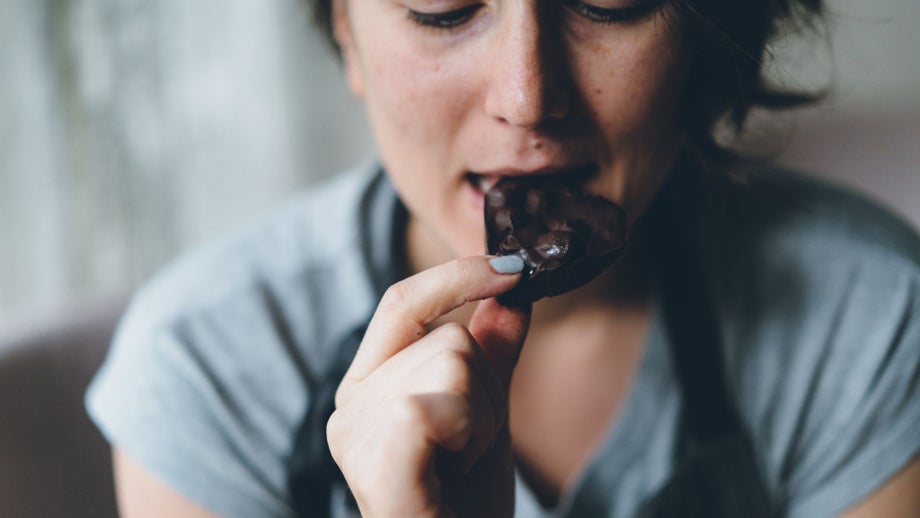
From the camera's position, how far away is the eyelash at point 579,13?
30.9 inches

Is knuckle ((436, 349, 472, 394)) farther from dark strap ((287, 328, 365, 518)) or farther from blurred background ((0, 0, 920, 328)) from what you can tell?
blurred background ((0, 0, 920, 328))

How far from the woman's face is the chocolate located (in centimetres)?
2

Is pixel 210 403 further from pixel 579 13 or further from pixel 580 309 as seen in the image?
pixel 579 13

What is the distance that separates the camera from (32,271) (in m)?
1.76

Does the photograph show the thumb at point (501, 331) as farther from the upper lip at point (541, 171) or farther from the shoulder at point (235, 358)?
the shoulder at point (235, 358)

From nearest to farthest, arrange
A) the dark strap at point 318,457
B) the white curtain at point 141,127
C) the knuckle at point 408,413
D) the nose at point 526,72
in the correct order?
1. the knuckle at point 408,413
2. the nose at point 526,72
3. the dark strap at point 318,457
4. the white curtain at point 141,127

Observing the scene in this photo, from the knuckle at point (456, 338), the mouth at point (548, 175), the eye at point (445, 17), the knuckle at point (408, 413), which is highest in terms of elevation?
the eye at point (445, 17)

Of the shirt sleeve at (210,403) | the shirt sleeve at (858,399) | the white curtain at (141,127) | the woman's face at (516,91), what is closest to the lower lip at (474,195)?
the woman's face at (516,91)

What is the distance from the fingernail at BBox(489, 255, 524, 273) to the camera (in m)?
0.72

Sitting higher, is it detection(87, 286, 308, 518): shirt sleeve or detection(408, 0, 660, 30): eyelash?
detection(408, 0, 660, 30): eyelash

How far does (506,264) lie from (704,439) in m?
0.52

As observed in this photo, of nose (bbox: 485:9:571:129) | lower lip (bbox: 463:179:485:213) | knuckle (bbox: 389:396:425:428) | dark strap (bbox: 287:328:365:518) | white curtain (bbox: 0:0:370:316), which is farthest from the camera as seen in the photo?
white curtain (bbox: 0:0:370:316)

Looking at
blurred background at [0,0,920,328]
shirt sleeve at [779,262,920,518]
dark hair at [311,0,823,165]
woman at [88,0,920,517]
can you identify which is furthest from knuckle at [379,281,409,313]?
blurred background at [0,0,920,328]

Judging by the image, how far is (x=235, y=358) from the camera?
1058 millimetres
